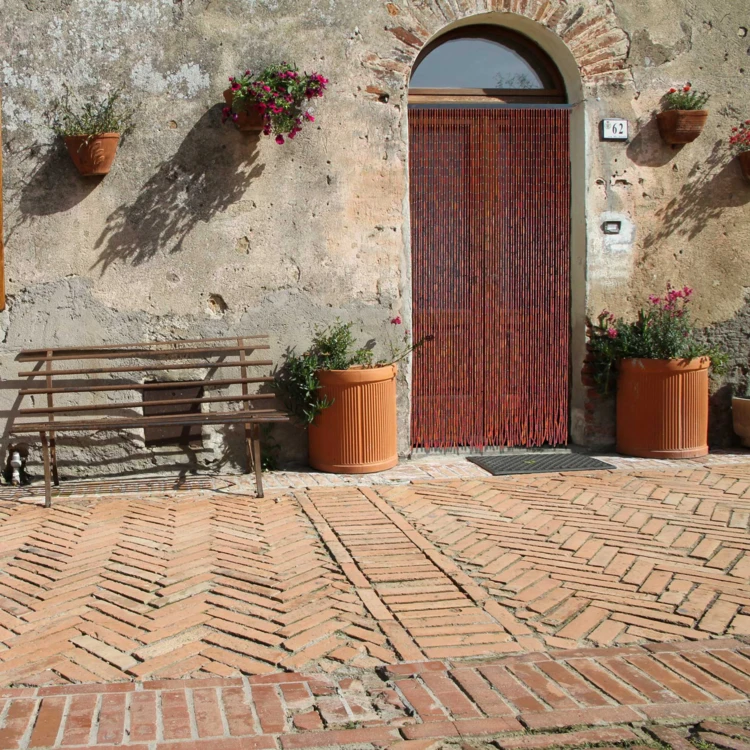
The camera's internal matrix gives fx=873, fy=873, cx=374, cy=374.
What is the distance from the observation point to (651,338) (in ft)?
21.1

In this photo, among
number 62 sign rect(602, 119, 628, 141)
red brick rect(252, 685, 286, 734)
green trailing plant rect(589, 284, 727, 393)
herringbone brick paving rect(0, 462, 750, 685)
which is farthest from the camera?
number 62 sign rect(602, 119, 628, 141)

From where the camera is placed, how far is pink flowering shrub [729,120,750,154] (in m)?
6.62

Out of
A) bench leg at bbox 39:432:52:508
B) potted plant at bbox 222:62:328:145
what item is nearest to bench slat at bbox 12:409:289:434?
bench leg at bbox 39:432:52:508

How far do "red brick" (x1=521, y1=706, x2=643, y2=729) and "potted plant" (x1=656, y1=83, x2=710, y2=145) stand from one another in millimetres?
4980

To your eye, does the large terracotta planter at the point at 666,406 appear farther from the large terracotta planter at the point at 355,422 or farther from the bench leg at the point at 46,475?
the bench leg at the point at 46,475

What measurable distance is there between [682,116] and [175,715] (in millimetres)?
5575

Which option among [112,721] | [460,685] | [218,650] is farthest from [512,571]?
[112,721]

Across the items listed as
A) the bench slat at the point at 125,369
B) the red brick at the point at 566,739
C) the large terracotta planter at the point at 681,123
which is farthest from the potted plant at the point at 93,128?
the red brick at the point at 566,739

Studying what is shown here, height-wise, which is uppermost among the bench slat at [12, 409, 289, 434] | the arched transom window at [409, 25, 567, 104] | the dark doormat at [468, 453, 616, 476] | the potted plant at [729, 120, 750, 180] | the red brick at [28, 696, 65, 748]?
the arched transom window at [409, 25, 567, 104]

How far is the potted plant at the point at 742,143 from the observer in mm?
6613

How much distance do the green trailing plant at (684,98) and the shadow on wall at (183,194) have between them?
3085 mm

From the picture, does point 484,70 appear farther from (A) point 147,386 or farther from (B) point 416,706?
(B) point 416,706

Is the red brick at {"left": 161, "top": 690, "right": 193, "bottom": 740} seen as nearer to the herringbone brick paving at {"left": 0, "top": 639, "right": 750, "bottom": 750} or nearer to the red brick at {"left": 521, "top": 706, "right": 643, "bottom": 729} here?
the herringbone brick paving at {"left": 0, "top": 639, "right": 750, "bottom": 750}

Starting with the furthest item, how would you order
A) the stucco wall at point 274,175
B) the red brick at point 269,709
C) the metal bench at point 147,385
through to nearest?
the stucco wall at point 274,175 < the metal bench at point 147,385 < the red brick at point 269,709
